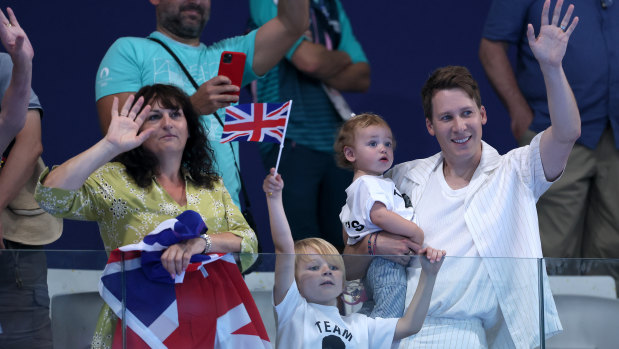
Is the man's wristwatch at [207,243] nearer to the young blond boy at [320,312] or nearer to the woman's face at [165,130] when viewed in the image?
the young blond boy at [320,312]

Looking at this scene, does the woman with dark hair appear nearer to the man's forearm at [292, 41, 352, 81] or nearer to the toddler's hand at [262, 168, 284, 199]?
the toddler's hand at [262, 168, 284, 199]

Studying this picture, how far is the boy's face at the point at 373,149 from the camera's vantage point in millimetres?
3248

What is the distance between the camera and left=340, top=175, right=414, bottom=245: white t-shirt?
3.06 metres

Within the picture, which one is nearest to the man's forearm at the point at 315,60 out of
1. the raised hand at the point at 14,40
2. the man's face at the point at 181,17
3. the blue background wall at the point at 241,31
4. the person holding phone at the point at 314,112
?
the person holding phone at the point at 314,112

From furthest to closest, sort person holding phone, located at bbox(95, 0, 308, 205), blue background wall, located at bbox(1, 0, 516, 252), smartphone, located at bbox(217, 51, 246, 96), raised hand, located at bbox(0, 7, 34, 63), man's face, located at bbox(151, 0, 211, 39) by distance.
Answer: blue background wall, located at bbox(1, 0, 516, 252) → man's face, located at bbox(151, 0, 211, 39) → person holding phone, located at bbox(95, 0, 308, 205) → smartphone, located at bbox(217, 51, 246, 96) → raised hand, located at bbox(0, 7, 34, 63)

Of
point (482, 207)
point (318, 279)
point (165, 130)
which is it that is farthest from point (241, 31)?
point (318, 279)

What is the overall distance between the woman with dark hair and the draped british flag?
0.05m

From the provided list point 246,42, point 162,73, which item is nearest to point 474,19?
point 246,42

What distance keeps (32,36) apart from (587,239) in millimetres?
3341

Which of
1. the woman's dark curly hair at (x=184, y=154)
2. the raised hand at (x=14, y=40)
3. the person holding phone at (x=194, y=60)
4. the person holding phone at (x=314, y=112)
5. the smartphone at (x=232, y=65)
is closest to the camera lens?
the raised hand at (x=14, y=40)

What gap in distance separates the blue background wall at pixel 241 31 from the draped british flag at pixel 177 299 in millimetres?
2408

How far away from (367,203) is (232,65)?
0.88m

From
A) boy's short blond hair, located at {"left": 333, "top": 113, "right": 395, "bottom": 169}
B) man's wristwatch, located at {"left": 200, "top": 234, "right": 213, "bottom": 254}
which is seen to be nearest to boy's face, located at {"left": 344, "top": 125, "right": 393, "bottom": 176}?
boy's short blond hair, located at {"left": 333, "top": 113, "right": 395, "bottom": 169}

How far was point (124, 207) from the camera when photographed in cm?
279
